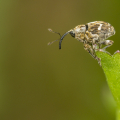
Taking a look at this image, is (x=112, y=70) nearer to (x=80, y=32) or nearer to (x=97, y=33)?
(x=97, y=33)

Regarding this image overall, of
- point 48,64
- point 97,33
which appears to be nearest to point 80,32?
point 97,33

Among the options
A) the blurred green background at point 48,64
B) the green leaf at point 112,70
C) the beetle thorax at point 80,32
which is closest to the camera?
the green leaf at point 112,70

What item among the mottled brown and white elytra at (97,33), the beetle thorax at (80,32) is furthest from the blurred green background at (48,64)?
the beetle thorax at (80,32)

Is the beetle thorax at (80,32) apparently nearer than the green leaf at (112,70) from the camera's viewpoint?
No

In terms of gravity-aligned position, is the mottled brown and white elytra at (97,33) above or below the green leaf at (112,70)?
above

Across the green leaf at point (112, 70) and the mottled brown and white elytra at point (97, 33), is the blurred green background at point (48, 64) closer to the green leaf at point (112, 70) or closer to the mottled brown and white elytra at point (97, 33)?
the mottled brown and white elytra at point (97, 33)

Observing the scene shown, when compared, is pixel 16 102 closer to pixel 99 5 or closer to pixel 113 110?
pixel 113 110

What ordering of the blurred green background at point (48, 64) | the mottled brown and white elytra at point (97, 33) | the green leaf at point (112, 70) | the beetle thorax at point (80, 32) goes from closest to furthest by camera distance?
the green leaf at point (112, 70) < the mottled brown and white elytra at point (97, 33) < the beetle thorax at point (80, 32) < the blurred green background at point (48, 64)
